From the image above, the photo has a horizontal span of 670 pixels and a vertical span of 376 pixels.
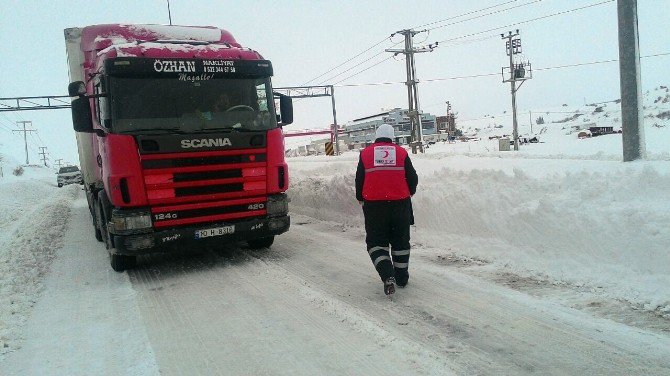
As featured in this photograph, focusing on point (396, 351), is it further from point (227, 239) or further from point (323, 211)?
point (323, 211)

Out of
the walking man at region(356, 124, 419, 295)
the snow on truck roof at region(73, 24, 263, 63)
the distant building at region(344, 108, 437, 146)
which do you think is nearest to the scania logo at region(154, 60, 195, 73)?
the snow on truck roof at region(73, 24, 263, 63)

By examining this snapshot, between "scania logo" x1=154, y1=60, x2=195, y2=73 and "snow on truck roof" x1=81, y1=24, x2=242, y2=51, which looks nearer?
"scania logo" x1=154, y1=60, x2=195, y2=73

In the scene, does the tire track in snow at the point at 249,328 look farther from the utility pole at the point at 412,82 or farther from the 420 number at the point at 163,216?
the utility pole at the point at 412,82

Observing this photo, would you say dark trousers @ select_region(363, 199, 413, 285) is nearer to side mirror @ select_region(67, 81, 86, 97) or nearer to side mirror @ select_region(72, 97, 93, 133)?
side mirror @ select_region(72, 97, 93, 133)

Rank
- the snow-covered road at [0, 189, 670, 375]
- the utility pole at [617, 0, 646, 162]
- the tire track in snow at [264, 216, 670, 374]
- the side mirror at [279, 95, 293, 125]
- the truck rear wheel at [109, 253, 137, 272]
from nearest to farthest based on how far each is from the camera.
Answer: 1. the tire track in snow at [264, 216, 670, 374]
2. the snow-covered road at [0, 189, 670, 375]
3. the truck rear wheel at [109, 253, 137, 272]
4. the side mirror at [279, 95, 293, 125]
5. the utility pole at [617, 0, 646, 162]

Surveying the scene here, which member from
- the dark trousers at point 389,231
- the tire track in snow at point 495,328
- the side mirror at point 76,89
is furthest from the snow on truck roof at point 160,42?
the tire track in snow at point 495,328

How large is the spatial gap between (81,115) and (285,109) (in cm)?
296

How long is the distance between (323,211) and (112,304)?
6.45 metres

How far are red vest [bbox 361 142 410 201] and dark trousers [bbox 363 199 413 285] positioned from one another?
3.8 inches

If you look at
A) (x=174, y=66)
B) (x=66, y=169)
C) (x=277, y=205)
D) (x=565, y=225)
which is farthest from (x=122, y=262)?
(x=66, y=169)

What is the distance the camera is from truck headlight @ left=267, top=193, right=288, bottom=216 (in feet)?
22.1

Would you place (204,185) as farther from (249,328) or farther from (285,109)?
(249,328)

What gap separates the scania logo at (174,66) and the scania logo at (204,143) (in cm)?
114

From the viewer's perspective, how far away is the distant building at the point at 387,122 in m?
66.8
